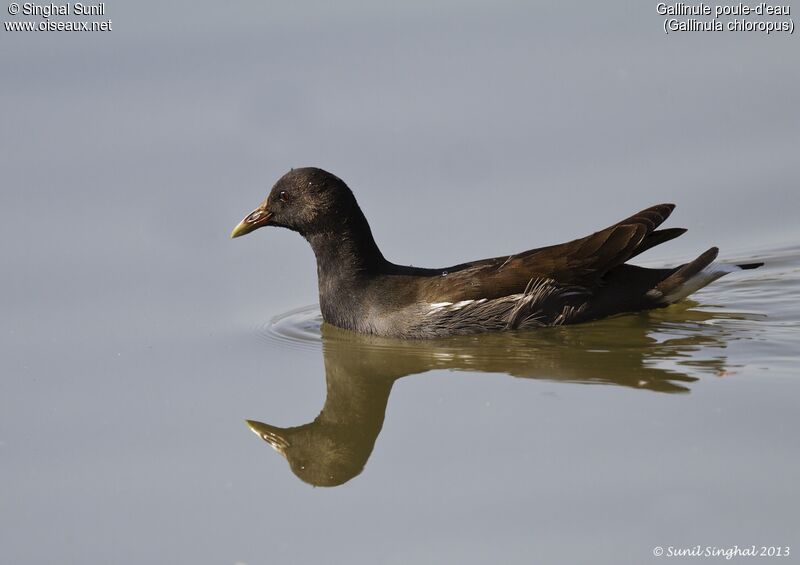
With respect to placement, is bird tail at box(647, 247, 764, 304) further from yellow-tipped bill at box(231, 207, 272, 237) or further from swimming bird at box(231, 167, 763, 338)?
yellow-tipped bill at box(231, 207, 272, 237)

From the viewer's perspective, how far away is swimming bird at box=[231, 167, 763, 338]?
31.7 feet

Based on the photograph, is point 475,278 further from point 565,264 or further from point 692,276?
point 692,276

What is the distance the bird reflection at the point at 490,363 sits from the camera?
7.88m

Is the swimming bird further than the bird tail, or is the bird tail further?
the bird tail

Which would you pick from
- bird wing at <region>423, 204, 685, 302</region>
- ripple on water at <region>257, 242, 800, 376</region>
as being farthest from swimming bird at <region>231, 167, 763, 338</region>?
ripple on water at <region>257, 242, 800, 376</region>

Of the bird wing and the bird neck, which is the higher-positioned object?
the bird neck

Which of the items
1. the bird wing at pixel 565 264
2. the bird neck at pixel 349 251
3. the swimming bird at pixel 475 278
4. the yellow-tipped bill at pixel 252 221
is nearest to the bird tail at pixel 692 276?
the swimming bird at pixel 475 278

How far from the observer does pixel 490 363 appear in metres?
9.04

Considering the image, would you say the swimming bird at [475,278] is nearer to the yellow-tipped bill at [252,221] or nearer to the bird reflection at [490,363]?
the yellow-tipped bill at [252,221]

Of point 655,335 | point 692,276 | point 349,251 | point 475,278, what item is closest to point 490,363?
point 475,278

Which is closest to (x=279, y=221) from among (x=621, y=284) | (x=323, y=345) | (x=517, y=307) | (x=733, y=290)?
(x=323, y=345)

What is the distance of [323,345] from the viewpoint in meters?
9.90

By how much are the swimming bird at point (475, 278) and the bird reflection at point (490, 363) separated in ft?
0.44

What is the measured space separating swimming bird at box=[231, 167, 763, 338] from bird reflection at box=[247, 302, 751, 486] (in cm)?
13
